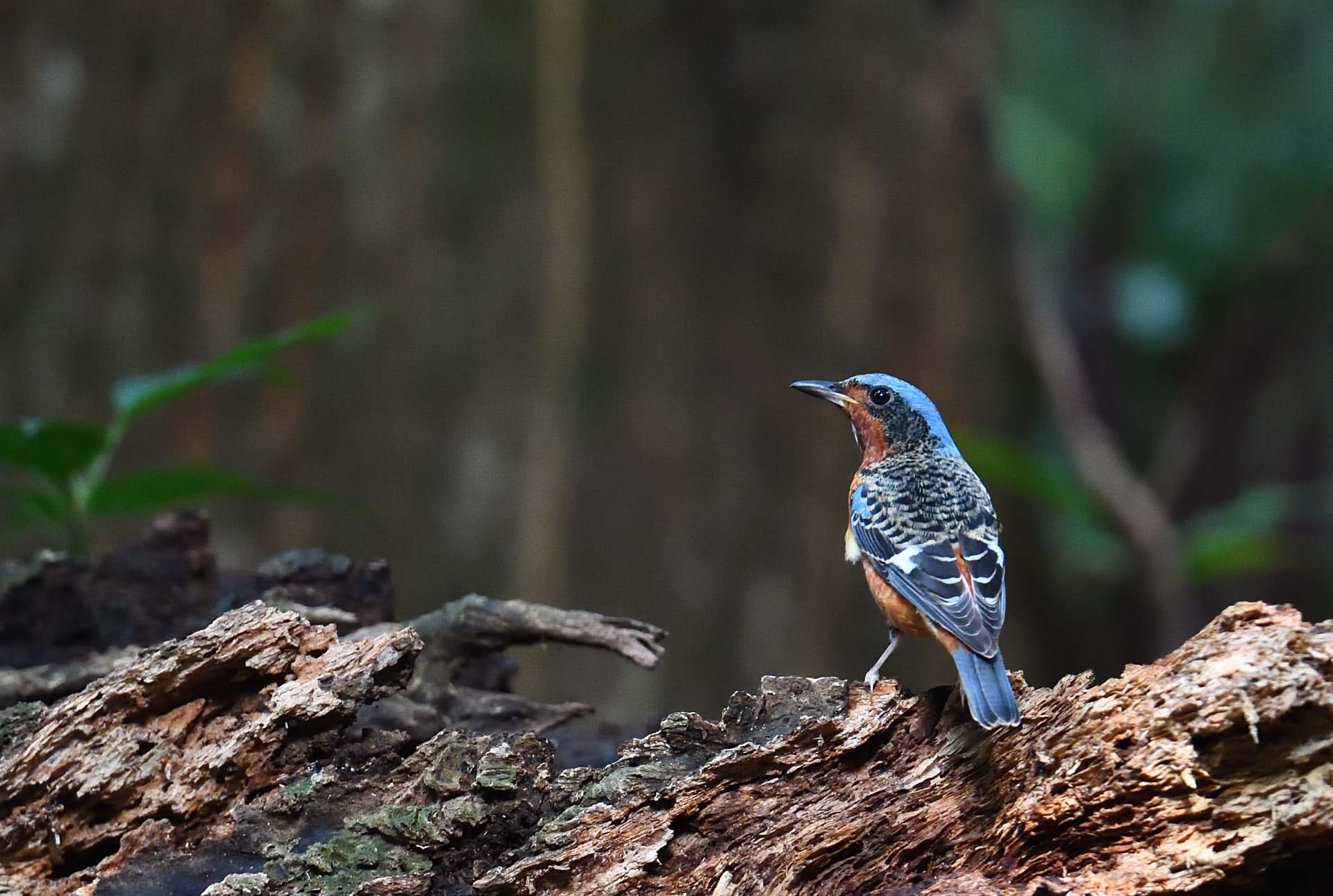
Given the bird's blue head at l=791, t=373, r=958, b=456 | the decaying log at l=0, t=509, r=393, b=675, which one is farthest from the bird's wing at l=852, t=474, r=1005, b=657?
the decaying log at l=0, t=509, r=393, b=675

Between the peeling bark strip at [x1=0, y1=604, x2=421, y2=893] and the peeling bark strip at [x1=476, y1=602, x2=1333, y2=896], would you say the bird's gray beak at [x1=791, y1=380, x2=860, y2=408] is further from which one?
the peeling bark strip at [x1=0, y1=604, x2=421, y2=893]

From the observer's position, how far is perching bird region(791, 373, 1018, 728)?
98.5 inches

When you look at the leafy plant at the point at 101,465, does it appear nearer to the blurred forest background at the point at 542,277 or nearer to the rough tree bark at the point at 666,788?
the rough tree bark at the point at 666,788

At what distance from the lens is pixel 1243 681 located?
2.03 meters

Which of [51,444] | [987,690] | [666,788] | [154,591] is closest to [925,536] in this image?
[987,690]

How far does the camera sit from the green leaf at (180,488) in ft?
11.1

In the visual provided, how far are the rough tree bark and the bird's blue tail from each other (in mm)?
91

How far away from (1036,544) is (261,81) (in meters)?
5.14

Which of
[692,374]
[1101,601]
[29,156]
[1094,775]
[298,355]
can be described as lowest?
[1101,601]

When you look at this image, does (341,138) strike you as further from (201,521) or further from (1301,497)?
(1301,497)

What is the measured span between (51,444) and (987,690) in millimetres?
2538

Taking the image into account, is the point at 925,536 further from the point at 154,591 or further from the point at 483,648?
the point at 154,591

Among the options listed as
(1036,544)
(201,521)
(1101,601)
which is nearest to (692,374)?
(1036,544)

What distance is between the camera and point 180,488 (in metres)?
3.49
